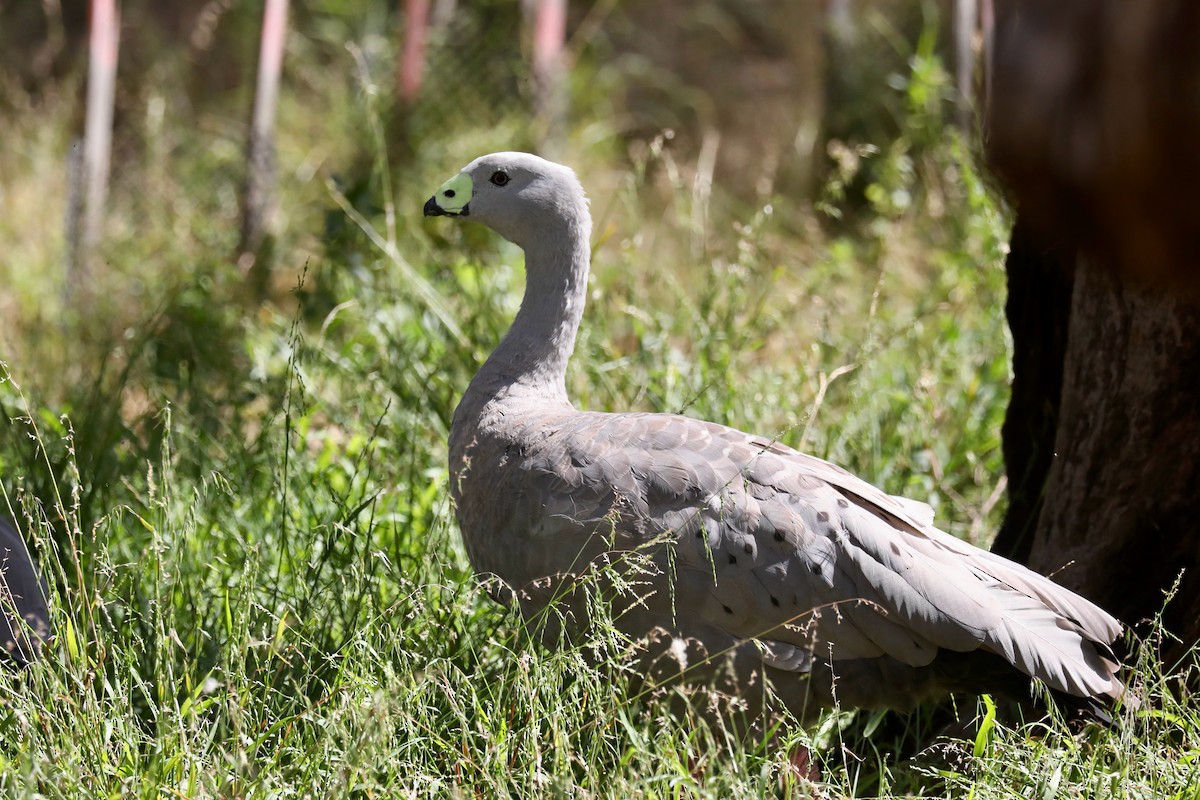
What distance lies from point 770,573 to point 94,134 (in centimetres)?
438

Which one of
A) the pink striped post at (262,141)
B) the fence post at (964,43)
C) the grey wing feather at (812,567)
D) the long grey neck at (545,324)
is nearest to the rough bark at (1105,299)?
the grey wing feather at (812,567)

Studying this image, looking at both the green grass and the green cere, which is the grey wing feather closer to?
the green grass

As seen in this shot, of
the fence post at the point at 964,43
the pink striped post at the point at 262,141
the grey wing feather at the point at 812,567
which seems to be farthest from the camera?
the fence post at the point at 964,43

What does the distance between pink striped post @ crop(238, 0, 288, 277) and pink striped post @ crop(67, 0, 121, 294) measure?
64cm

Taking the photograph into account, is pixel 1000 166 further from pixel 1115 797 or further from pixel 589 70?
pixel 589 70

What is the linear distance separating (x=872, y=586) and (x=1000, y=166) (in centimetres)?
157

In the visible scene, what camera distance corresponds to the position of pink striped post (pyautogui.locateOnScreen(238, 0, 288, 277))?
5699mm

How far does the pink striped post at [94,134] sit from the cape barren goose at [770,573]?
343 cm

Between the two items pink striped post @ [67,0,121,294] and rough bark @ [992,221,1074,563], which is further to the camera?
pink striped post @ [67,0,121,294]

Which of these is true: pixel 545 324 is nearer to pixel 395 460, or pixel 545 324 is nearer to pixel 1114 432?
pixel 395 460

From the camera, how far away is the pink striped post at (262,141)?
18.7ft

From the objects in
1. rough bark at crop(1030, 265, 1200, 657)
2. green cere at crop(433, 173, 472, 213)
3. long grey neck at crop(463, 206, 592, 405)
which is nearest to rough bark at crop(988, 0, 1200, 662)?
rough bark at crop(1030, 265, 1200, 657)

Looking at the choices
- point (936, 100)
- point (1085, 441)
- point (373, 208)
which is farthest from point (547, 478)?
point (936, 100)

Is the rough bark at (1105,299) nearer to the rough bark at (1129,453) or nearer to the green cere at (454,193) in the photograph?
the rough bark at (1129,453)
